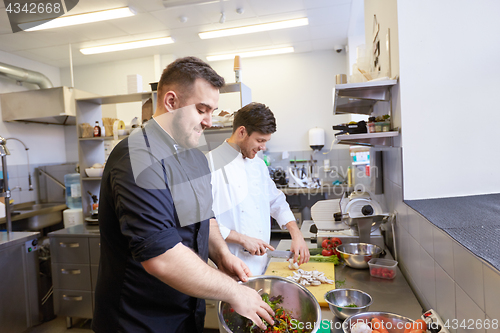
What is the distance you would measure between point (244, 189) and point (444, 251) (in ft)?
3.71

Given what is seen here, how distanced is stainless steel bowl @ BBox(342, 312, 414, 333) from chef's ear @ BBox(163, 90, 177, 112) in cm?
91

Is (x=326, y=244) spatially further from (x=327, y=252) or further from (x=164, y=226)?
(x=164, y=226)

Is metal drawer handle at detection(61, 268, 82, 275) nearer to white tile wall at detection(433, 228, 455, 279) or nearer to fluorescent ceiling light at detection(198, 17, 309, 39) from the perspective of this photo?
white tile wall at detection(433, 228, 455, 279)

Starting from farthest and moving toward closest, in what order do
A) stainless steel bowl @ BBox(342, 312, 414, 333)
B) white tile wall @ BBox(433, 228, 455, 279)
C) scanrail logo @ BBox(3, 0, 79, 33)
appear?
scanrail logo @ BBox(3, 0, 79, 33)
stainless steel bowl @ BBox(342, 312, 414, 333)
white tile wall @ BBox(433, 228, 455, 279)

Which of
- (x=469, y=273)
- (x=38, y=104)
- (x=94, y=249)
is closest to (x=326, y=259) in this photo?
(x=469, y=273)

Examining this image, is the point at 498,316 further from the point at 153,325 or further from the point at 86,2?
the point at 86,2

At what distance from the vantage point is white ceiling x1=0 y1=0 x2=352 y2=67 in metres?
3.54

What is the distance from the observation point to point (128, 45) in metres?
4.53

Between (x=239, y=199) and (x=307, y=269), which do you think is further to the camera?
(x=239, y=199)

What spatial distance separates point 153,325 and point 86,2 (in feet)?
10.9

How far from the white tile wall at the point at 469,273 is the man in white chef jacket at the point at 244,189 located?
879mm

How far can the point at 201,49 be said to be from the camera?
193 inches

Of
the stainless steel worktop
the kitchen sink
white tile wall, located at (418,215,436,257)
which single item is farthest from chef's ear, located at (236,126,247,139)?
the kitchen sink

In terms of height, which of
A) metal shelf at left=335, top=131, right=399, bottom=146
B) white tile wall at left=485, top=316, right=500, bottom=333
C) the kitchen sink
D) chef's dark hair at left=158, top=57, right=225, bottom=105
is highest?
chef's dark hair at left=158, top=57, right=225, bottom=105
